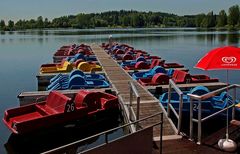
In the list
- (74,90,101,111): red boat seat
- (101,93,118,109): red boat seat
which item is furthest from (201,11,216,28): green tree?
(74,90,101,111): red boat seat

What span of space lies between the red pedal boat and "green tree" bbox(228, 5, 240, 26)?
138 meters

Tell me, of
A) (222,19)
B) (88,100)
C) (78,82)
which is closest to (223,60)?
(88,100)

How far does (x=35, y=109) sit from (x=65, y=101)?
66.3 inches

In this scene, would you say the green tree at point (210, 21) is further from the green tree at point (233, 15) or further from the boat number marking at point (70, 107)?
the boat number marking at point (70, 107)

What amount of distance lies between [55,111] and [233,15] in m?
145

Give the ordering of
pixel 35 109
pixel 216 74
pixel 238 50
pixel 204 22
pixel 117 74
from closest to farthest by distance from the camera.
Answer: pixel 238 50
pixel 35 109
pixel 117 74
pixel 216 74
pixel 204 22

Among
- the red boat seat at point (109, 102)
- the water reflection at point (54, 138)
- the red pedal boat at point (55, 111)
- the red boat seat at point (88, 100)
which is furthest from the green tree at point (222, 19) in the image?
the water reflection at point (54, 138)

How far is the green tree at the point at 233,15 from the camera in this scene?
140m

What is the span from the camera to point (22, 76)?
1175 inches

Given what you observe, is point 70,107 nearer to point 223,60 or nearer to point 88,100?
point 88,100

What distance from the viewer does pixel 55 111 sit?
12320mm

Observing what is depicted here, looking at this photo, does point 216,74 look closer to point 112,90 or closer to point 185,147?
point 112,90

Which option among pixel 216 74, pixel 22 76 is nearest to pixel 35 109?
pixel 22 76

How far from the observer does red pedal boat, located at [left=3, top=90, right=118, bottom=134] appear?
11250 millimetres
